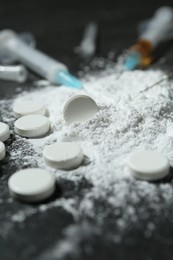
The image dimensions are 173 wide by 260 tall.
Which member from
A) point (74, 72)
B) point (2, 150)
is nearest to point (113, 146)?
point (2, 150)

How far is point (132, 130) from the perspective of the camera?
821 millimetres

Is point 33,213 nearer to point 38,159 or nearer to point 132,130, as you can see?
point 38,159

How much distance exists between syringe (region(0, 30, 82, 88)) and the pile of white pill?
152 millimetres

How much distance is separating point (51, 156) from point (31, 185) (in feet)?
0.31

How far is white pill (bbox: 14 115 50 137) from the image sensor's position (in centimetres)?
87

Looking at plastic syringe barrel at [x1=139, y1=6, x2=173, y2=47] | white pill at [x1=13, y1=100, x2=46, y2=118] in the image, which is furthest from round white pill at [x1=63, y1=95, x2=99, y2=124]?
plastic syringe barrel at [x1=139, y1=6, x2=173, y2=47]

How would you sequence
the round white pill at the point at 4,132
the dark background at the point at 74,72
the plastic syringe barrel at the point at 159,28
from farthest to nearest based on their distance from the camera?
the plastic syringe barrel at the point at 159,28, the round white pill at the point at 4,132, the dark background at the point at 74,72

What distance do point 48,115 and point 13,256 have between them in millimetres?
433

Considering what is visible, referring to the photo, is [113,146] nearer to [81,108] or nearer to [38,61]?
[81,108]

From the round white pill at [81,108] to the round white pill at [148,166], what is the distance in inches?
6.5

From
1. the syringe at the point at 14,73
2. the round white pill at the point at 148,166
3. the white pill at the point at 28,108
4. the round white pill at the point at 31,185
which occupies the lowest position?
the syringe at the point at 14,73

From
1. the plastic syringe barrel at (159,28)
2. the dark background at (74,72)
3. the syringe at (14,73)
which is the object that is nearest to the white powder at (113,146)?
the dark background at (74,72)

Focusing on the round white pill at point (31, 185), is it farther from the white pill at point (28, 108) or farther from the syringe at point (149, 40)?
the syringe at point (149, 40)

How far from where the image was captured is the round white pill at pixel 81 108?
863 millimetres
